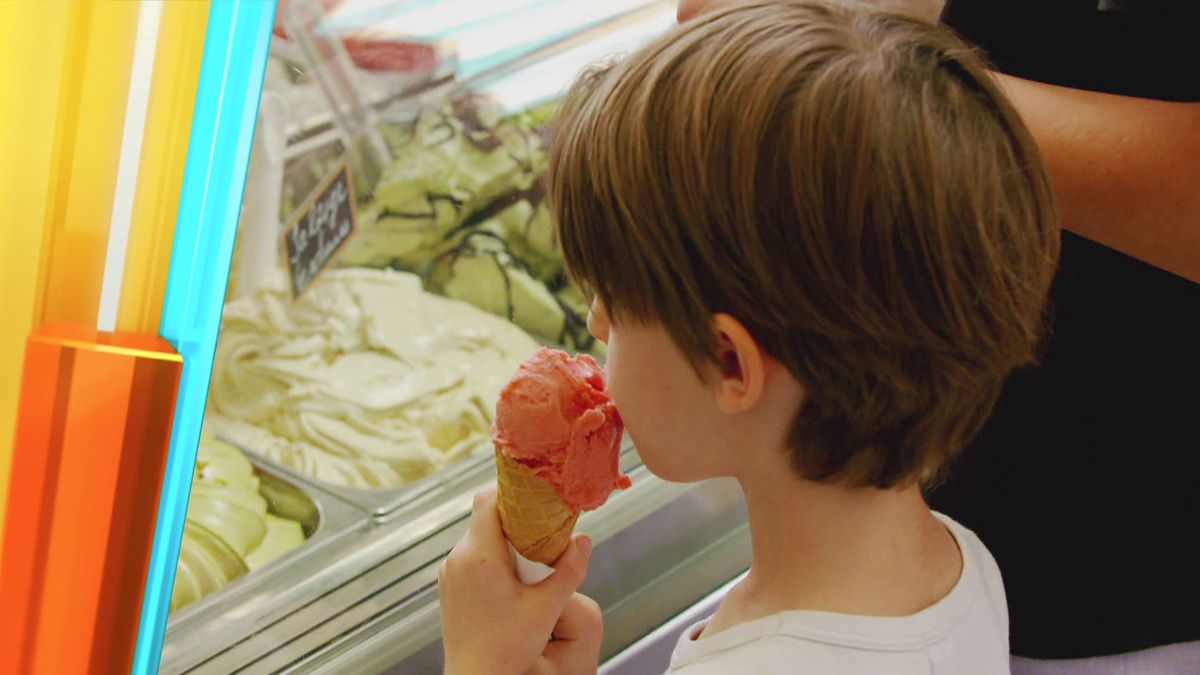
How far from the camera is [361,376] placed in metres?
2.22

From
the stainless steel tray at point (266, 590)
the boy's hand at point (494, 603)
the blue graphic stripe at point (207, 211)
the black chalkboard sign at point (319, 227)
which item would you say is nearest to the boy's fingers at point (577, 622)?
the boy's hand at point (494, 603)

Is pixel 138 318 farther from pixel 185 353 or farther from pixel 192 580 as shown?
pixel 192 580

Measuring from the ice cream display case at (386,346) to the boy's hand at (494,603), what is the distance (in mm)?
360

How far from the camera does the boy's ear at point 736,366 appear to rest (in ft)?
3.67

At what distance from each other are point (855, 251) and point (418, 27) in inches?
61.9

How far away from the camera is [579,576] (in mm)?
1401

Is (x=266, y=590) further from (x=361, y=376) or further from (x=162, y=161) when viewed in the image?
(x=162, y=161)

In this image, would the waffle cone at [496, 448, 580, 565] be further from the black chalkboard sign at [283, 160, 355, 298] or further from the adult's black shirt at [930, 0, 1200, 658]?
the black chalkboard sign at [283, 160, 355, 298]

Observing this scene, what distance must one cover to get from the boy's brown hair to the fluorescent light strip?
40 cm

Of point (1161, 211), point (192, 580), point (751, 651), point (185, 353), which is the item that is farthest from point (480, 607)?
point (1161, 211)

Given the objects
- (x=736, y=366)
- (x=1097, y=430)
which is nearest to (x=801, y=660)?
(x=736, y=366)

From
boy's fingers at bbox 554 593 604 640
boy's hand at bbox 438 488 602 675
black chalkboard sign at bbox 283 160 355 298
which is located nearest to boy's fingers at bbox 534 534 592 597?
boy's hand at bbox 438 488 602 675

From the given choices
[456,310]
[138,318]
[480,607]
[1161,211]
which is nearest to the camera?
[138,318]

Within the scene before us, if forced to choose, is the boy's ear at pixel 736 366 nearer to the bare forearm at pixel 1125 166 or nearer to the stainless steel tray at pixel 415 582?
the bare forearm at pixel 1125 166
